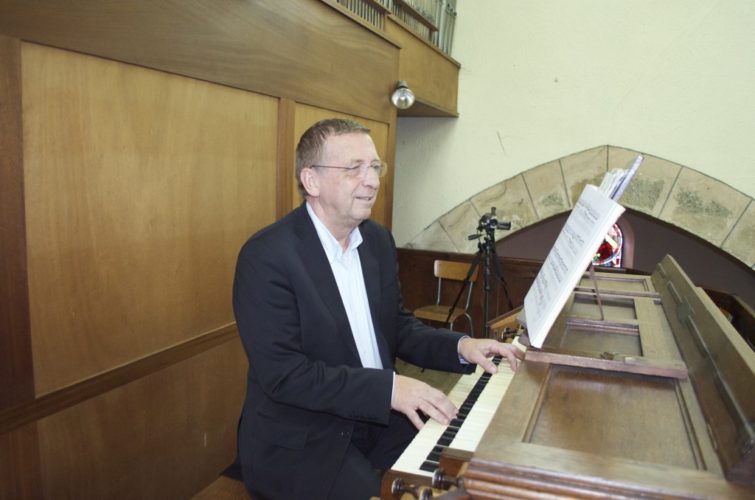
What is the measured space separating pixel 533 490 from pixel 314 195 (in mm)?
1128

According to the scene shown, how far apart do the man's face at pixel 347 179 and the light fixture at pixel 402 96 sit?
2269 mm

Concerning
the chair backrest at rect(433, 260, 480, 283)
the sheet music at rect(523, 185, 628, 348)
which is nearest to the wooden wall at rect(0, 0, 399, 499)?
the sheet music at rect(523, 185, 628, 348)

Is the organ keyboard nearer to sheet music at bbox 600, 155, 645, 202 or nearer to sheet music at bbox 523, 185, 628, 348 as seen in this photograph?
sheet music at bbox 523, 185, 628, 348

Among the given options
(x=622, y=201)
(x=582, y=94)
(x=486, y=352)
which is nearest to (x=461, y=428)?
(x=486, y=352)

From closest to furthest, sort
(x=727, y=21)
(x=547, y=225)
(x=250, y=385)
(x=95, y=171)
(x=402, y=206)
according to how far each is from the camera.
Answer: (x=250, y=385)
(x=95, y=171)
(x=727, y=21)
(x=402, y=206)
(x=547, y=225)

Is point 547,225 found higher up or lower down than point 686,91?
lower down

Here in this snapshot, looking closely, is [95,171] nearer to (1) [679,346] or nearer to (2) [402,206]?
(1) [679,346]

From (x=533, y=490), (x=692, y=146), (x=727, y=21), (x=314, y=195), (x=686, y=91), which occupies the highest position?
(x=727, y=21)

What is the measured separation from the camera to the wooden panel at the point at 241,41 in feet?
5.54

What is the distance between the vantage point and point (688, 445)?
95 centimetres

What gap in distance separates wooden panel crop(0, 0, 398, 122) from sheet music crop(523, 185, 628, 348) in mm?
1493

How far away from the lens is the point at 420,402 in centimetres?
139

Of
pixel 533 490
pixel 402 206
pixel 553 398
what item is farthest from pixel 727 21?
pixel 533 490

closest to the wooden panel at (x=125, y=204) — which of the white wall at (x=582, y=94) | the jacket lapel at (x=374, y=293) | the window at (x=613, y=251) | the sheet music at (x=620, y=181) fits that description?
the jacket lapel at (x=374, y=293)
